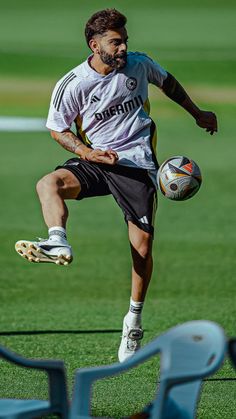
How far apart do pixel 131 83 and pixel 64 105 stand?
2.08ft

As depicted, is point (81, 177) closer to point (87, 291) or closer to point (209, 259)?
point (87, 291)

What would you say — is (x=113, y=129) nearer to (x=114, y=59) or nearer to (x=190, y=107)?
(x=114, y=59)

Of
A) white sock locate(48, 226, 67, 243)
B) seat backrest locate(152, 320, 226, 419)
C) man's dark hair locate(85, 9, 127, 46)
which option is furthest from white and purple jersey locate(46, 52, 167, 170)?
seat backrest locate(152, 320, 226, 419)

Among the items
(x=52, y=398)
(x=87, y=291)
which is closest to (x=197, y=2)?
(x=87, y=291)

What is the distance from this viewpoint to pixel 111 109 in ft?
38.4

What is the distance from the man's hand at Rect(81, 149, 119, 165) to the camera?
1116 centimetres

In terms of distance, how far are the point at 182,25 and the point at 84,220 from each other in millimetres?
42971

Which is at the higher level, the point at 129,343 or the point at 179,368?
the point at 179,368

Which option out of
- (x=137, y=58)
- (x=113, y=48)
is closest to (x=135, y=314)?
(x=137, y=58)

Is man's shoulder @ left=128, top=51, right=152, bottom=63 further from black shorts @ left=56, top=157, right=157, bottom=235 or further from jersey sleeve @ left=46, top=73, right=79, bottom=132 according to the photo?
black shorts @ left=56, top=157, right=157, bottom=235

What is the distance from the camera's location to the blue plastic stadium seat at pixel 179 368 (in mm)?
6512

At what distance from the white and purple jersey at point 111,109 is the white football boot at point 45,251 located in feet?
3.86

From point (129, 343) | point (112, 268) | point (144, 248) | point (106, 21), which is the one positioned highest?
point (106, 21)

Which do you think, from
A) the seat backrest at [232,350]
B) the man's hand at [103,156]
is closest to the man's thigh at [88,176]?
the man's hand at [103,156]
